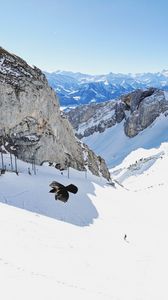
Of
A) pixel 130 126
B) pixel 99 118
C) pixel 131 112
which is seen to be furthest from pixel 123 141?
pixel 99 118

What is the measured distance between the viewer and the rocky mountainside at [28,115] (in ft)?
136

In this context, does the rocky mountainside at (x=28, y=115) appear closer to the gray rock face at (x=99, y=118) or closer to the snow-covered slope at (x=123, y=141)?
the snow-covered slope at (x=123, y=141)

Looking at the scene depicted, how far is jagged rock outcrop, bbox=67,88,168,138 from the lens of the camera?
473 ft

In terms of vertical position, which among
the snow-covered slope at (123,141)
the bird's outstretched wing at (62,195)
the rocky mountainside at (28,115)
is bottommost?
the snow-covered slope at (123,141)

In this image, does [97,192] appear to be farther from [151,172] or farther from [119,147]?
[119,147]

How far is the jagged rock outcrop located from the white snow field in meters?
111

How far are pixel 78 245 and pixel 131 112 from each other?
138407mm

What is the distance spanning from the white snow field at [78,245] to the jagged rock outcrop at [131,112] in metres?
111

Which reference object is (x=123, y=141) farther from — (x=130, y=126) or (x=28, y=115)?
(x=28, y=115)

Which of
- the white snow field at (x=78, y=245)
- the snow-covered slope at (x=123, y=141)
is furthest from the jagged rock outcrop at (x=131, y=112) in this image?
the white snow field at (x=78, y=245)

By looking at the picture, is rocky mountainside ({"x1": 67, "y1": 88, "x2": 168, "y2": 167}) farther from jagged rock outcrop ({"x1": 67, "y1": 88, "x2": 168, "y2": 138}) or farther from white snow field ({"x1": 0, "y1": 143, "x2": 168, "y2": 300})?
white snow field ({"x1": 0, "y1": 143, "x2": 168, "y2": 300})

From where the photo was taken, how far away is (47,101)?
48562 mm

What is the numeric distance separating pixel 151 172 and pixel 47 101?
39444 millimetres

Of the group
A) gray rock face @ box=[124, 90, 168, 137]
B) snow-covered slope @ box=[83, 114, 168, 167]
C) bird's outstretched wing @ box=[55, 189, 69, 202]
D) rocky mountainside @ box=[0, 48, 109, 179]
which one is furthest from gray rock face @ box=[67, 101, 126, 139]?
bird's outstretched wing @ box=[55, 189, 69, 202]
